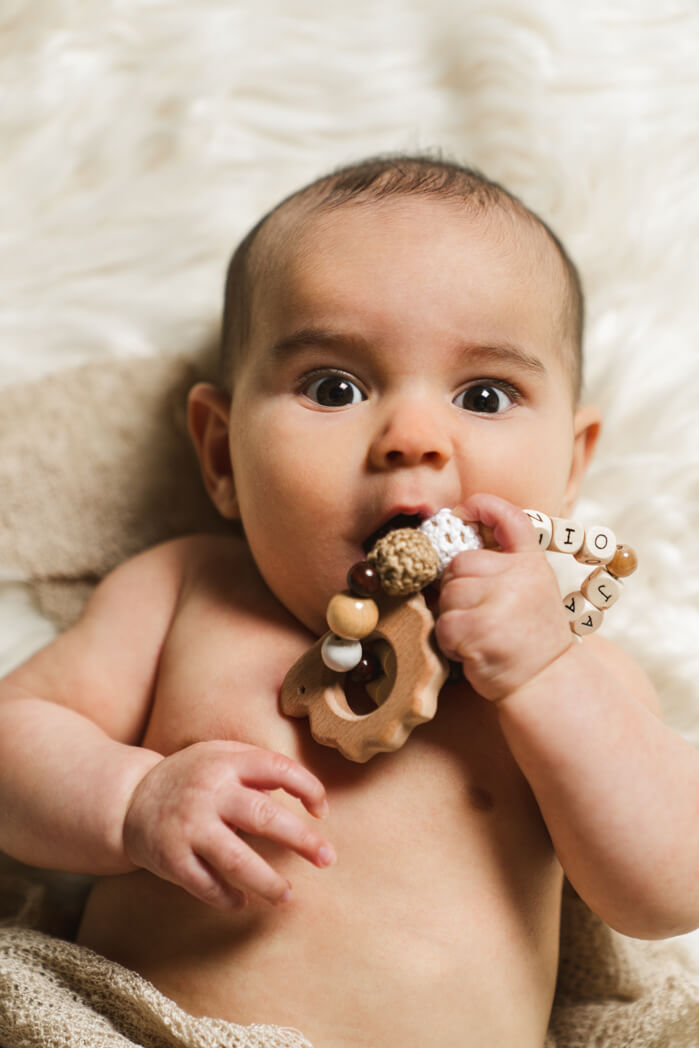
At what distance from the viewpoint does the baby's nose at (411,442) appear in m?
1.10

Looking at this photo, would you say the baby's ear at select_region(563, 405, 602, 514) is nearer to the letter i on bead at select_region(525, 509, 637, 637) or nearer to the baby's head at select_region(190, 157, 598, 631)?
the baby's head at select_region(190, 157, 598, 631)

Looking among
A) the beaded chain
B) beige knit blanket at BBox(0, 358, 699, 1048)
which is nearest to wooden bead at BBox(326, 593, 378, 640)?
the beaded chain

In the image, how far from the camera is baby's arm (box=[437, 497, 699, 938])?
3.46 feet

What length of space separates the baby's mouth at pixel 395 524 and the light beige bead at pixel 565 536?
14 cm

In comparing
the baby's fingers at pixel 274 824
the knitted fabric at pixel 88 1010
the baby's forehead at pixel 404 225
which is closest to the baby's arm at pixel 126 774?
the baby's fingers at pixel 274 824

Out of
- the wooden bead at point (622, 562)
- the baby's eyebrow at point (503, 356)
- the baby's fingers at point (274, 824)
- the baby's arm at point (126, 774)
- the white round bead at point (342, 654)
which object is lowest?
the baby's arm at point (126, 774)

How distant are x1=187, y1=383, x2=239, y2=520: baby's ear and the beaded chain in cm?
38

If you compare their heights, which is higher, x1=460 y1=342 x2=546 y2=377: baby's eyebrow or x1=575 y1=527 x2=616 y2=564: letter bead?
x1=460 y1=342 x2=546 y2=377: baby's eyebrow

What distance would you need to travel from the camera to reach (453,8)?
171 cm

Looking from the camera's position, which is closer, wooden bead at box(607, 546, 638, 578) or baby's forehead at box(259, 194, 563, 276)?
wooden bead at box(607, 546, 638, 578)

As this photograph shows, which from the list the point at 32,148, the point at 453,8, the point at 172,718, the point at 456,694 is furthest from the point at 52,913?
the point at 453,8

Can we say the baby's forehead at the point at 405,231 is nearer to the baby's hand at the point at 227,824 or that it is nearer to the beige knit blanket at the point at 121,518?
the beige knit blanket at the point at 121,518

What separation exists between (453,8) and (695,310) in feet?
2.06

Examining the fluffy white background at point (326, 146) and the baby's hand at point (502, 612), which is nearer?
the baby's hand at point (502, 612)
